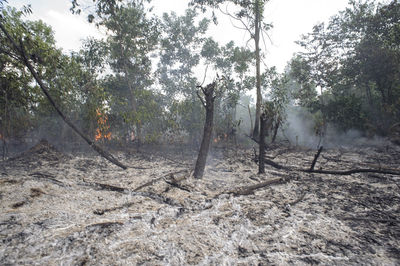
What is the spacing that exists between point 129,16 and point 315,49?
677 inches

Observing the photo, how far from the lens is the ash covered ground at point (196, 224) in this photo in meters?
2.28

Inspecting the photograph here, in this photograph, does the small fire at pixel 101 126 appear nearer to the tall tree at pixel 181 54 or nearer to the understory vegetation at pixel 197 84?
the understory vegetation at pixel 197 84

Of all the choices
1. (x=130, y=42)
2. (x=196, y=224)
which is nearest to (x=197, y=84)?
(x=130, y=42)

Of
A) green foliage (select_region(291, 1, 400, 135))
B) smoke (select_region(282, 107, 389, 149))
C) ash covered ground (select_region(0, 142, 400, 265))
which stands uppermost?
green foliage (select_region(291, 1, 400, 135))

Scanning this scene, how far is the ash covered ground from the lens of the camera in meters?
2.28

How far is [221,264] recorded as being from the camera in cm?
219

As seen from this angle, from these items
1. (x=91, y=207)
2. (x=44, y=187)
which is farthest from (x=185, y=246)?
(x=44, y=187)

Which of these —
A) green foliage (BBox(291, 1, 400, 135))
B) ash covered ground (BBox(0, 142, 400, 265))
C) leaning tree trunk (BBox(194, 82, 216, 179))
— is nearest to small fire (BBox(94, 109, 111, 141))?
ash covered ground (BBox(0, 142, 400, 265))

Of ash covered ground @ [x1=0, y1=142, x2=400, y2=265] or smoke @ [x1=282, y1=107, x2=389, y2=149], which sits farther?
smoke @ [x1=282, y1=107, x2=389, y2=149]

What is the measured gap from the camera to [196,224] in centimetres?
302

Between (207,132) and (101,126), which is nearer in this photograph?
(207,132)

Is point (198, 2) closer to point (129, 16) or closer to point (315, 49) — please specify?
point (129, 16)

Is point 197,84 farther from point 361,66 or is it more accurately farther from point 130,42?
point 361,66

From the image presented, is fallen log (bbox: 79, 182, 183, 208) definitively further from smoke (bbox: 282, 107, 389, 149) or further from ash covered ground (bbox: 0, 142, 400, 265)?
smoke (bbox: 282, 107, 389, 149)
